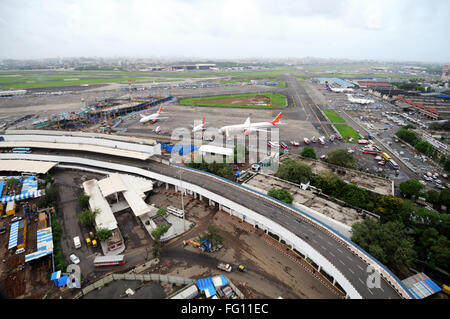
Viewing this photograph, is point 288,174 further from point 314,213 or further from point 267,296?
point 267,296

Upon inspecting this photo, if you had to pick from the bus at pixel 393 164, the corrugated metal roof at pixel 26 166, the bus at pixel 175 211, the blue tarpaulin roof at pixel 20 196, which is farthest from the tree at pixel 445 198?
the corrugated metal roof at pixel 26 166

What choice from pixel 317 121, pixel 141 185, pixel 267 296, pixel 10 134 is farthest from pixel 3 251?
pixel 317 121

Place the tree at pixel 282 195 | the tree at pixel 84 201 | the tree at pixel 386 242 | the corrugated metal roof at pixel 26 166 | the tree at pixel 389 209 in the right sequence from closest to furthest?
the tree at pixel 386 242, the tree at pixel 389 209, the tree at pixel 282 195, the tree at pixel 84 201, the corrugated metal roof at pixel 26 166

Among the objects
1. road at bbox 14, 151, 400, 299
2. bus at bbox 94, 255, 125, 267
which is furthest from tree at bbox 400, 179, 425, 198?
bus at bbox 94, 255, 125, 267

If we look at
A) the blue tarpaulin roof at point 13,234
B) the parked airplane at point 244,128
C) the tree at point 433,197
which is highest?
the parked airplane at point 244,128

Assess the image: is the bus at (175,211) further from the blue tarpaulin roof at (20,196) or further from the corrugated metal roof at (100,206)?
the blue tarpaulin roof at (20,196)

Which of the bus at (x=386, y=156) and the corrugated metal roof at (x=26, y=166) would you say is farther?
the bus at (x=386, y=156)

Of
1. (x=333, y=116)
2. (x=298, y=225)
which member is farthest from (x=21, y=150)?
(x=333, y=116)
